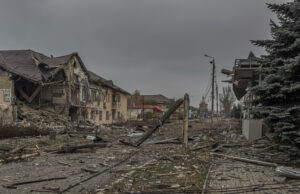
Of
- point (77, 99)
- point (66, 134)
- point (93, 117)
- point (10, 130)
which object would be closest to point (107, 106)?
point (93, 117)

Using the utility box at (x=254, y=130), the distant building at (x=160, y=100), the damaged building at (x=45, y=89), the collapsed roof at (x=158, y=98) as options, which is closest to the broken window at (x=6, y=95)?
the damaged building at (x=45, y=89)

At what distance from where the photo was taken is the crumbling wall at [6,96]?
949 inches

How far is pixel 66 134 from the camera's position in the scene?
21.4 metres

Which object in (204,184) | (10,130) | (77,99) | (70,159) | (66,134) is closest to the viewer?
(204,184)

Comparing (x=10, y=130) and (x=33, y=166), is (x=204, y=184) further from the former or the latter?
(x=10, y=130)

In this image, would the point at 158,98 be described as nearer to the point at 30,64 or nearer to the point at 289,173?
the point at 30,64

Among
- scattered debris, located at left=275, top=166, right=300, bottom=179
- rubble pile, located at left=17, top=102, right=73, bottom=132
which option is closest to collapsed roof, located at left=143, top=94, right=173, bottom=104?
rubble pile, located at left=17, top=102, right=73, bottom=132

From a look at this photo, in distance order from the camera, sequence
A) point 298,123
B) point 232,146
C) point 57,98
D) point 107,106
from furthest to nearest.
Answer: point 107,106
point 57,98
point 232,146
point 298,123

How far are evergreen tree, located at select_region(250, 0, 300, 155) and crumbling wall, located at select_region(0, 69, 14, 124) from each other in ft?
80.6

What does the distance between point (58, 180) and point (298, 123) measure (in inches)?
308

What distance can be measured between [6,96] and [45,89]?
5407mm

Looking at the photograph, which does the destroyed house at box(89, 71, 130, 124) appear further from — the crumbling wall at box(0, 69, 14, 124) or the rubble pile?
the crumbling wall at box(0, 69, 14, 124)

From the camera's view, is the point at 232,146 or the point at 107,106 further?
the point at 107,106

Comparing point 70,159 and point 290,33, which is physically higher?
point 290,33
